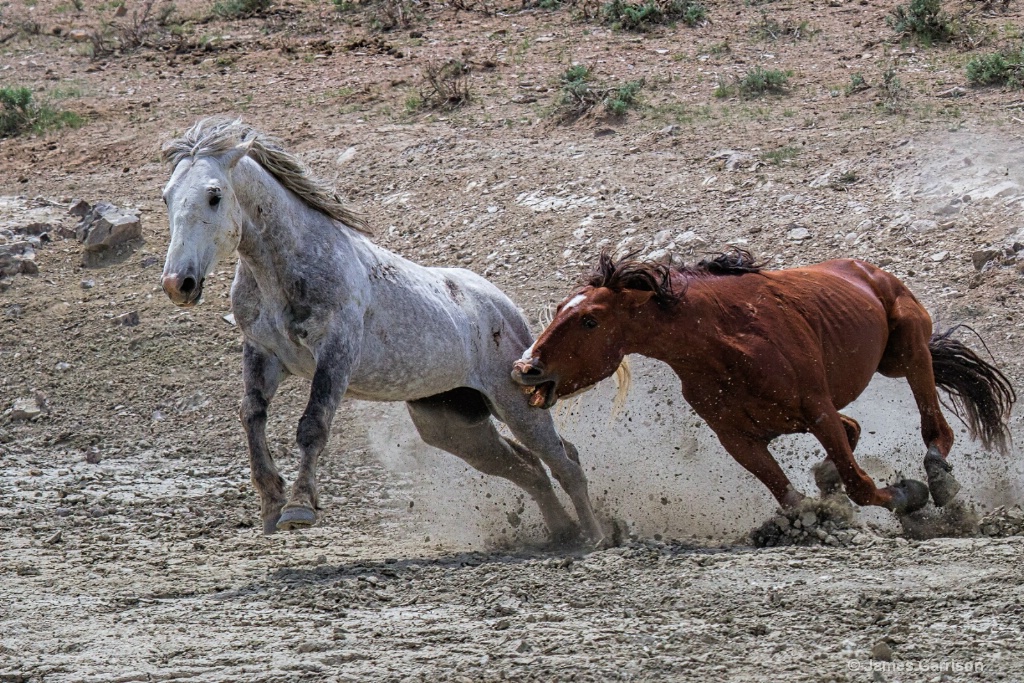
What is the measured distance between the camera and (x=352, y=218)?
629 cm

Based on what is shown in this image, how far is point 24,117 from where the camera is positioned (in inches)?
531

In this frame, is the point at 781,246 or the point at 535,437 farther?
the point at 781,246

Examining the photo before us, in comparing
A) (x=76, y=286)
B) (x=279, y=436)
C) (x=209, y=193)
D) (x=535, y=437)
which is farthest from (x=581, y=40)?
(x=209, y=193)

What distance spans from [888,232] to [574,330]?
13.2ft

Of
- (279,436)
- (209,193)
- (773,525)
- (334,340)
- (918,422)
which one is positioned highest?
(209,193)

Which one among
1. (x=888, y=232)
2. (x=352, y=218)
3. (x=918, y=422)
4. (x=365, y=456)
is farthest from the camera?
(x=888, y=232)

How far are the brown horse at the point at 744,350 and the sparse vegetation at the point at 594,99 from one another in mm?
5442

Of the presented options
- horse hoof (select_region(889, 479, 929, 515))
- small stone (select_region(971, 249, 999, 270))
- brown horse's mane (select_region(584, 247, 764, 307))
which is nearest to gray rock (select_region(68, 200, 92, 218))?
brown horse's mane (select_region(584, 247, 764, 307))

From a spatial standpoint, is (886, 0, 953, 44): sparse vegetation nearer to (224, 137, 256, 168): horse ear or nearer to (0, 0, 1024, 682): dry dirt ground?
(0, 0, 1024, 682): dry dirt ground

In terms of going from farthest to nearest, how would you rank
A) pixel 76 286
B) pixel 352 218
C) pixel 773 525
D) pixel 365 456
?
pixel 76 286
pixel 365 456
pixel 352 218
pixel 773 525

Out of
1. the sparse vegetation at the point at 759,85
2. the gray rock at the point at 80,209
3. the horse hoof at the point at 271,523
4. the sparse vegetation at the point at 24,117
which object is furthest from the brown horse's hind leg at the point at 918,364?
the sparse vegetation at the point at 24,117

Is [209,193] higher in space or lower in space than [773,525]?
higher

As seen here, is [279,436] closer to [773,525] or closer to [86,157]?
[773,525]

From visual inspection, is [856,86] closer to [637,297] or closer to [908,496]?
[908,496]
